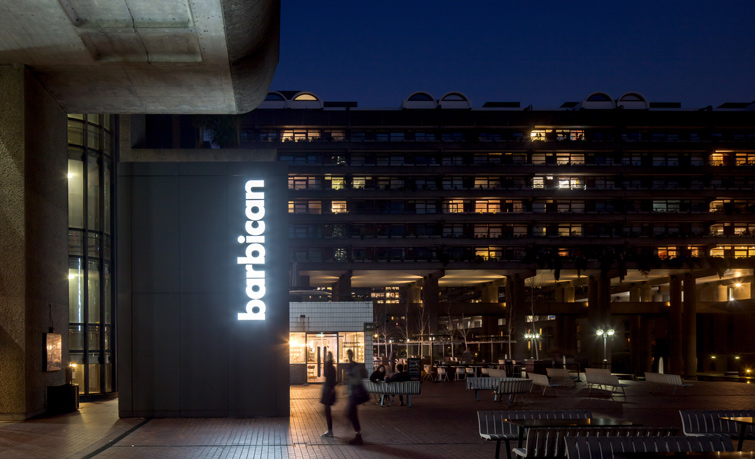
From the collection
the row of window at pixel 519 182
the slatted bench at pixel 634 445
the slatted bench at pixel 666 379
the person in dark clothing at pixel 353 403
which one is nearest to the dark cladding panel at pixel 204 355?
the person in dark clothing at pixel 353 403

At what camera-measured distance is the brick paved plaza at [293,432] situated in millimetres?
13094

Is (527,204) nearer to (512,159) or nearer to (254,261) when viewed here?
(512,159)

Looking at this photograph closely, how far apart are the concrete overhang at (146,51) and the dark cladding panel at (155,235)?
2413mm

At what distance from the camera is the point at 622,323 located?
286 feet

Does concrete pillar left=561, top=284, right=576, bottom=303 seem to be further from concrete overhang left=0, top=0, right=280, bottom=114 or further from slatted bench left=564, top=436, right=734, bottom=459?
slatted bench left=564, top=436, right=734, bottom=459

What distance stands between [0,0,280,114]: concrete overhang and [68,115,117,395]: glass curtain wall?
4.51 m

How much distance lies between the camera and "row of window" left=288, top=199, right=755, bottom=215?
73688mm

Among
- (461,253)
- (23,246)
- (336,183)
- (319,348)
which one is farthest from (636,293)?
(23,246)

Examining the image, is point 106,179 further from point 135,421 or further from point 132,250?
point 135,421

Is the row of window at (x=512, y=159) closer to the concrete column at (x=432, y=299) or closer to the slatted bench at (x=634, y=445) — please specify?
the concrete column at (x=432, y=299)

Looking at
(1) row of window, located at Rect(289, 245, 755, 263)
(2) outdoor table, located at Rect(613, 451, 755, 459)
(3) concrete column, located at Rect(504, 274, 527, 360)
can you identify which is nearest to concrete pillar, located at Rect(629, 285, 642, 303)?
(1) row of window, located at Rect(289, 245, 755, 263)

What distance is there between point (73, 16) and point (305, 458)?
10038 mm

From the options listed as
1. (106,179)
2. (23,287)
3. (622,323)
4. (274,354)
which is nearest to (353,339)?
(106,179)

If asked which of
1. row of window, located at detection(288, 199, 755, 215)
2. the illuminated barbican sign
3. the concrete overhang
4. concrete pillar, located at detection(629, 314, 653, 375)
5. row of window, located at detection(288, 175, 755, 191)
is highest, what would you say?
row of window, located at detection(288, 175, 755, 191)
